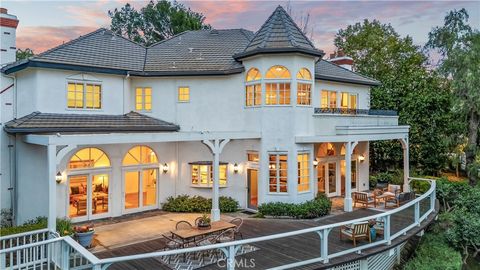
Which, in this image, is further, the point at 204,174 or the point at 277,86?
the point at 204,174

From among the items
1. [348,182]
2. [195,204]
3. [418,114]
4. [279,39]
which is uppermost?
[279,39]

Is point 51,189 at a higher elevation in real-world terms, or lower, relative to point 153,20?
lower

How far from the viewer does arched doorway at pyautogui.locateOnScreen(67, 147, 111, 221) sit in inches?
504

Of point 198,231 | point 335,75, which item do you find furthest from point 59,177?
point 335,75

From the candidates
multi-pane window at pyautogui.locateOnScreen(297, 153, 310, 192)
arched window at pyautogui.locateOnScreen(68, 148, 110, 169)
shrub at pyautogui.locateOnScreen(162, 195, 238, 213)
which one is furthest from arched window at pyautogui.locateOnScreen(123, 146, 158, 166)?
multi-pane window at pyautogui.locateOnScreen(297, 153, 310, 192)

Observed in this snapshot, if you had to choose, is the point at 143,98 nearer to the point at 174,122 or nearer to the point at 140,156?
the point at 174,122

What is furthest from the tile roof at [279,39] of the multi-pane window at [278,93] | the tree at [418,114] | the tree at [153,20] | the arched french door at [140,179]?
the tree at [153,20]

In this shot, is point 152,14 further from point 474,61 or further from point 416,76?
point 474,61

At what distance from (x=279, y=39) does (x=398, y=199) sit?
870cm

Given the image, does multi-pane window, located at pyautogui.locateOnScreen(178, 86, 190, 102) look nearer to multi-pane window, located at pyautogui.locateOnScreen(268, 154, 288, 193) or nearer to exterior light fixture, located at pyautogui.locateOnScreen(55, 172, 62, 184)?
multi-pane window, located at pyautogui.locateOnScreen(268, 154, 288, 193)

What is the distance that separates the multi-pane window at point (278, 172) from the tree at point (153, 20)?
2375cm

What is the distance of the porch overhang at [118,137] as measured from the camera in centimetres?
945

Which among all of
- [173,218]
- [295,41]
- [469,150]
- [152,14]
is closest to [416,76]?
[469,150]

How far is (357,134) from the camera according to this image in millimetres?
15055
